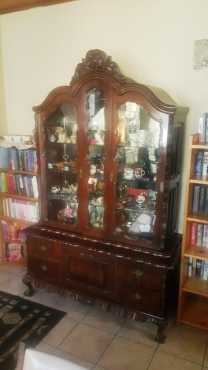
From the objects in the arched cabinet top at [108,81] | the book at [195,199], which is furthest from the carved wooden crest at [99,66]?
the book at [195,199]

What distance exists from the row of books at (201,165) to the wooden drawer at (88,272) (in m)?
0.92

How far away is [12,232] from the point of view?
3133 mm

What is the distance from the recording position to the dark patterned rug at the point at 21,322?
2102 millimetres

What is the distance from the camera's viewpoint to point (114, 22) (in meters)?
2.40

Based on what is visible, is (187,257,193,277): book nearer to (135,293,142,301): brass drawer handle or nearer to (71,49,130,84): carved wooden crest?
(135,293,142,301): brass drawer handle

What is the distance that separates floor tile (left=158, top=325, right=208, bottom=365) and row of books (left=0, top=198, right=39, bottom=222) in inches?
63.6

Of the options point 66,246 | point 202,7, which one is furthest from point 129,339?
point 202,7

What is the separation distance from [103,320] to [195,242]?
966mm

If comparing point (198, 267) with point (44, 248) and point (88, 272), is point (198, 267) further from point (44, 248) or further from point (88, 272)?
point (44, 248)

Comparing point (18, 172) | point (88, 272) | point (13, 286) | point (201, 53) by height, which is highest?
point (201, 53)

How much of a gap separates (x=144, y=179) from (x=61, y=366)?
1373 mm

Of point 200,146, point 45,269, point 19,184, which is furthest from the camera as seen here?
point 19,184

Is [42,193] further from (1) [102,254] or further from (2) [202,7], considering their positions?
(2) [202,7]

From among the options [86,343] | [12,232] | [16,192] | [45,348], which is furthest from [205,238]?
[12,232]
